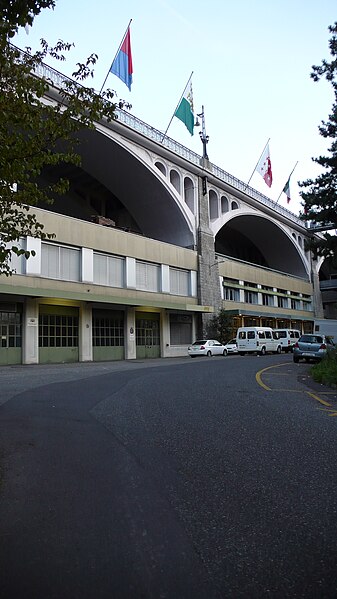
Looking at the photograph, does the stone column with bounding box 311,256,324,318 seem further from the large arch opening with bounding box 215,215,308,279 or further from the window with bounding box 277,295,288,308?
the window with bounding box 277,295,288,308

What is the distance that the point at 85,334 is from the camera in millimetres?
30219

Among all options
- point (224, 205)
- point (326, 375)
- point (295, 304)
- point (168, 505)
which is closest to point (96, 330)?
point (326, 375)

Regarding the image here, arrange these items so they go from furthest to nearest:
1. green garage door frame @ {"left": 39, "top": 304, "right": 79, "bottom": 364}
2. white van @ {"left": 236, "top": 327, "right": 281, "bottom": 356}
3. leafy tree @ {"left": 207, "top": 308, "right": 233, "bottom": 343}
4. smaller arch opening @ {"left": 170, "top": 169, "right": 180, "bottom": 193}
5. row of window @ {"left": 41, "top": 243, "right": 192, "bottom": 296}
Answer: smaller arch opening @ {"left": 170, "top": 169, "right": 180, "bottom": 193} < leafy tree @ {"left": 207, "top": 308, "right": 233, "bottom": 343} < white van @ {"left": 236, "top": 327, "right": 281, "bottom": 356} < row of window @ {"left": 41, "top": 243, "right": 192, "bottom": 296} < green garage door frame @ {"left": 39, "top": 304, "right": 79, "bottom": 364}

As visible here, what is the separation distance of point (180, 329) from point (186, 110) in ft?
57.6

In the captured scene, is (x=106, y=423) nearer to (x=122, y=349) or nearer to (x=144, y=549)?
(x=144, y=549)

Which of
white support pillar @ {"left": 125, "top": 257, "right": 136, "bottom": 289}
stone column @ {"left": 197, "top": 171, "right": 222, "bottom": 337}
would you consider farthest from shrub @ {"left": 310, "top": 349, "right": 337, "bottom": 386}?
stone column @ {"left": 197, "top": 171, "right": 222, "bottom": 337}

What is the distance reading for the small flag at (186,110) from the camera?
35.8m

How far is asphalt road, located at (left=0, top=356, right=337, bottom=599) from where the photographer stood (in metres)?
2.80

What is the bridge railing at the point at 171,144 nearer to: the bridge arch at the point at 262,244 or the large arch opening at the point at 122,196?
the bridge arch at the point at 262,244

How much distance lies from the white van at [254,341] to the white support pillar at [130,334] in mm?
8347

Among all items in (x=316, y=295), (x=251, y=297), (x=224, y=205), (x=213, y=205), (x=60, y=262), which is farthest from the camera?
(x=316, y=295)

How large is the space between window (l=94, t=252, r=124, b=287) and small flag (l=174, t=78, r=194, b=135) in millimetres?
11963

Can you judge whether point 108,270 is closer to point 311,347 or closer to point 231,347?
point 231,347

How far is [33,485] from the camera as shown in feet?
15.2
